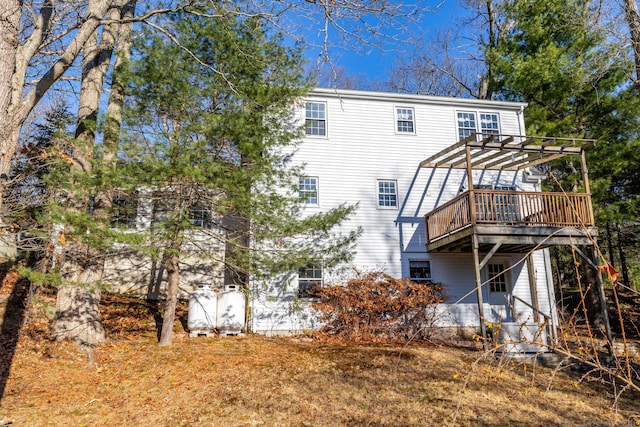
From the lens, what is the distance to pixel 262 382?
784 centimetres

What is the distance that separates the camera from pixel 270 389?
7520mm

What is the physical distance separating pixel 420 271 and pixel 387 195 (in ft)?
8.55

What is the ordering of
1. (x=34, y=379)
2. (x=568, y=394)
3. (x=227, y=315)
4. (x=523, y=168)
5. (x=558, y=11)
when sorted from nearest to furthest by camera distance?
(x=34, y=379), (x=568, y=394), (x=227, y=315), (x=523, y=168), (x=558, y=11)

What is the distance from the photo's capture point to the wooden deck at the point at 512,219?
11.5 meters

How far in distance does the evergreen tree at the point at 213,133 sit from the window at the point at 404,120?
5352mm

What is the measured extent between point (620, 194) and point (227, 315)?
14.9 m

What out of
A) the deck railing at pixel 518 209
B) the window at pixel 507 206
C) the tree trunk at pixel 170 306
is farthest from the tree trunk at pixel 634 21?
the tree trunk at pixel 170 306

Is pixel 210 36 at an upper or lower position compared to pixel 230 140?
upper

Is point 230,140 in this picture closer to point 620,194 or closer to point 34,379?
point 34,379

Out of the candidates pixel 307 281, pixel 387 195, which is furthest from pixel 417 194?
pixel 307 281

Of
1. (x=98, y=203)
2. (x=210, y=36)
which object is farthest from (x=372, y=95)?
(x=98, y=203)

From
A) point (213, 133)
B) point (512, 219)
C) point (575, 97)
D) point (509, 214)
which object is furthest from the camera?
point (575, 97)

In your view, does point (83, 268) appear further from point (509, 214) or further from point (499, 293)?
point (499, 293)

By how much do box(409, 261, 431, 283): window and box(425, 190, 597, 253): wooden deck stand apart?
1.23 metres
